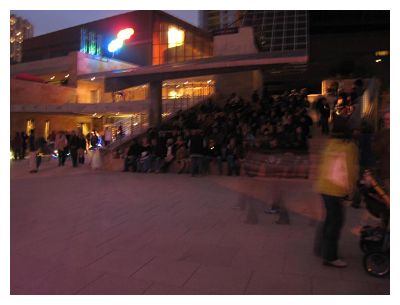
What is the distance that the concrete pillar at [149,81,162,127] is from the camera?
17.8 metres

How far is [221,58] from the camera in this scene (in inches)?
634

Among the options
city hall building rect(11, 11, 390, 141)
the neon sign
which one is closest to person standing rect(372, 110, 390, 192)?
city hall building rect(11, 11, 390, 141)

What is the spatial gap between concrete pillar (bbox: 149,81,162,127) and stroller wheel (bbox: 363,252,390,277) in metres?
14.3

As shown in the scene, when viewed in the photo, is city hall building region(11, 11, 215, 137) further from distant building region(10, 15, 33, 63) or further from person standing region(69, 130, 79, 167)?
person standing region(69, 130, 79, 167)

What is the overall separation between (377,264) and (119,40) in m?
38.6

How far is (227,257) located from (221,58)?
12.4m

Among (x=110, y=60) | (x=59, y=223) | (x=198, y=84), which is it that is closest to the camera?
(x=59, y=223)

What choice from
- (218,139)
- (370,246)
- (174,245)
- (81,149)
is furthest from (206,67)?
(370,246)

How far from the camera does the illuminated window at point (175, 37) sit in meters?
40.3

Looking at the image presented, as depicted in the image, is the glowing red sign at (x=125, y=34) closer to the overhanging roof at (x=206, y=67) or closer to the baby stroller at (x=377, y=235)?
the overhanging roof at (x=206, y=67)

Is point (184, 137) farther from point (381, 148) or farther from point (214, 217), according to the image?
point (381, 148)

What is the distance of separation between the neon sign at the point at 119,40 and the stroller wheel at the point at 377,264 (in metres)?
38.2

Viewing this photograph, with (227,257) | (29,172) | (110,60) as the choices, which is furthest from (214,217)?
(110,60)

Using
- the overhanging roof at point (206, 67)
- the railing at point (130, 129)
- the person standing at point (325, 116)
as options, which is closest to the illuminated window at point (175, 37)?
the railing at point (130, 129)
